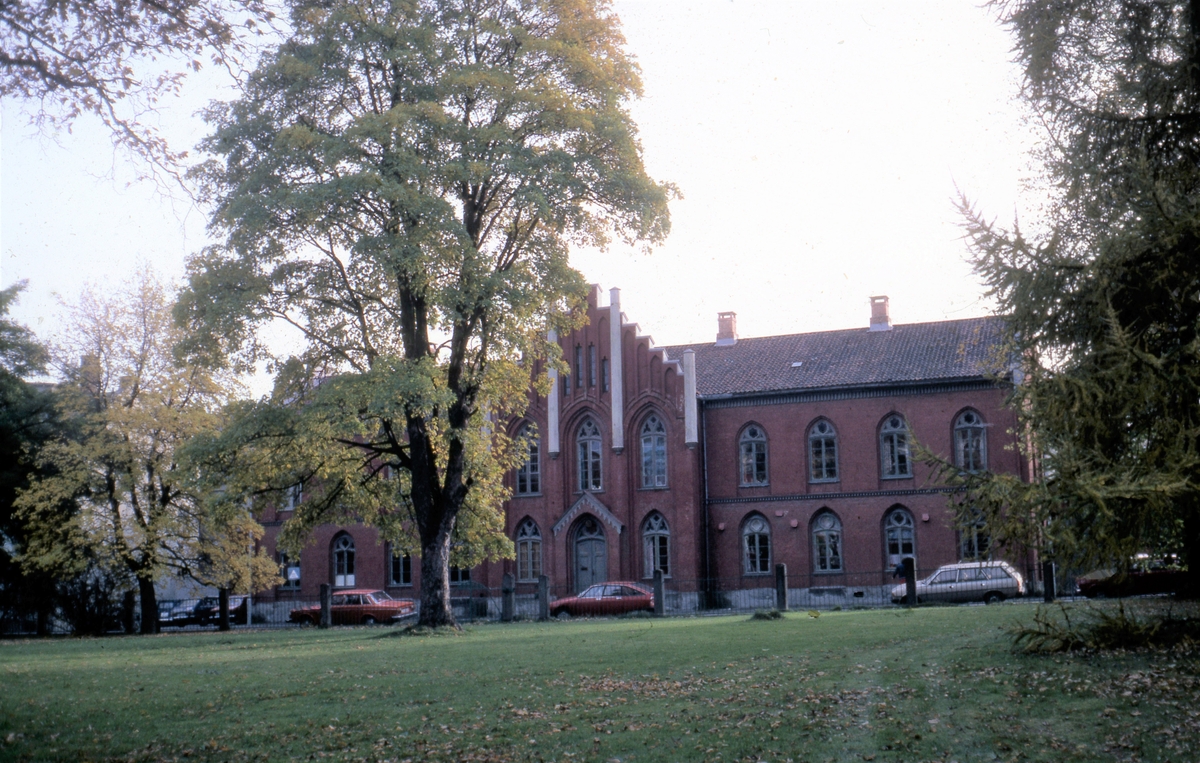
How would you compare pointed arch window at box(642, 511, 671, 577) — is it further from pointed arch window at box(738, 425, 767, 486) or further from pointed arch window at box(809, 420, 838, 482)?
pointed arch window at box(809, 420, 838, 482)

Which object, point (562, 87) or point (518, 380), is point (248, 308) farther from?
point (562, 87)

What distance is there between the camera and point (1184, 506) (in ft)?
35.4

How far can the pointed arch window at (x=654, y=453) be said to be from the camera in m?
42.2

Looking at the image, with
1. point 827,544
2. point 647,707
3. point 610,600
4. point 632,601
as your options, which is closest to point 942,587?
point 827,544

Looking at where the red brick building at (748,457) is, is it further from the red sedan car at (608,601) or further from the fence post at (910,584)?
the fence post at (910,584)

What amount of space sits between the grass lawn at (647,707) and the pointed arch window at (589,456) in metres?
26.9

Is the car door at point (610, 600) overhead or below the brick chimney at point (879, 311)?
below

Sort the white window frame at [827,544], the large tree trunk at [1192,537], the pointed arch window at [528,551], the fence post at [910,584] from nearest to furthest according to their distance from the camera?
the large tree trunk at [1192,537] → the fence post at [910,584] → the white window frame at [827,544] → the pointed arch window at [528,551]

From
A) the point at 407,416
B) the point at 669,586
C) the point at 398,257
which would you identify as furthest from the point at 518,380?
the point at 669,586

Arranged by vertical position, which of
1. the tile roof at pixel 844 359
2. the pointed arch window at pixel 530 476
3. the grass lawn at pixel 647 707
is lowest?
the grass lawn at pixel 647 707

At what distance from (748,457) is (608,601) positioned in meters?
9.38

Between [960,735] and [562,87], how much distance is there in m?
18.4

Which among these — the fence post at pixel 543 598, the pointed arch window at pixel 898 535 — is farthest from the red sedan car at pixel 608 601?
the pointed arch window at pixel 898 535

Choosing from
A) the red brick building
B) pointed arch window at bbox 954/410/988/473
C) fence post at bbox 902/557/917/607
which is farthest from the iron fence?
pointed arch window at bbox 954/410/988/473
